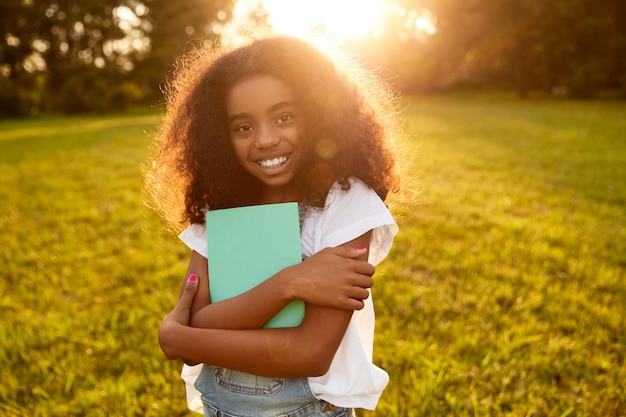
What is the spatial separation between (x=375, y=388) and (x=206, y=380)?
1.41 ft

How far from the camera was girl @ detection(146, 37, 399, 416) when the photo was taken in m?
1.12

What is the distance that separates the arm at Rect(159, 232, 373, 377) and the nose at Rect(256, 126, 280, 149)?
0.38m

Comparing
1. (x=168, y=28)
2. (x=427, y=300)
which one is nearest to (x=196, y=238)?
(x=427, y=300)

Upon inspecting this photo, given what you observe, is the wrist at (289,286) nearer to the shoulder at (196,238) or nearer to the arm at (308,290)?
the arm at (308,290)

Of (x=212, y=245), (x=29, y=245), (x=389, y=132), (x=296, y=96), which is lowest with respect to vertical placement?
(x=29, y=245)

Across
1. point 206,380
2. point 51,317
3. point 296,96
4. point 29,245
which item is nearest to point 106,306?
point 51,317

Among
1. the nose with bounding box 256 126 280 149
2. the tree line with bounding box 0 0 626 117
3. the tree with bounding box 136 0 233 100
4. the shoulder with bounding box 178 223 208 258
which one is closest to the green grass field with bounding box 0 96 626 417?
the nose with bounding box 256 126 280 149

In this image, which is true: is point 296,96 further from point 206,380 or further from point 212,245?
point 206,380

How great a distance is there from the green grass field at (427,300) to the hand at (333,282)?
0.65 metres

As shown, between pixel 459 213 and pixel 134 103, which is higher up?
pixel 134 103

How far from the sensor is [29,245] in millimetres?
4000

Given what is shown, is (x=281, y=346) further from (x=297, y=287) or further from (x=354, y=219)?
(x=354, y=219)

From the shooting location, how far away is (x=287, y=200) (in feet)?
4.72

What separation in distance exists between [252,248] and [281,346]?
234 millimetres
